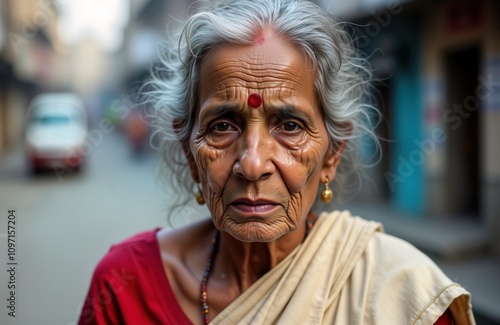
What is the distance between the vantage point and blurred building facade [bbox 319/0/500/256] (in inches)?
228

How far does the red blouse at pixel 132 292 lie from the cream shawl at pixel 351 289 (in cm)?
20

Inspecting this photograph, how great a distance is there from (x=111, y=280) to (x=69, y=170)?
1300 centimetres

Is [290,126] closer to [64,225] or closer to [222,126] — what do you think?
[222,126]

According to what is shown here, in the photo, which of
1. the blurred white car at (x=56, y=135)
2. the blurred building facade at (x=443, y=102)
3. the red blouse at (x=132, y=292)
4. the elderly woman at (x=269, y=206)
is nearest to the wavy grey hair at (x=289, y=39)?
the elderly woman at (x=269, y=206)

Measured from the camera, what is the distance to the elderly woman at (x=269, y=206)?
1402 mm

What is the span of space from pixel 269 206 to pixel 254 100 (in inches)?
12.7

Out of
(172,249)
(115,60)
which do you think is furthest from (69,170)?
(115,60)

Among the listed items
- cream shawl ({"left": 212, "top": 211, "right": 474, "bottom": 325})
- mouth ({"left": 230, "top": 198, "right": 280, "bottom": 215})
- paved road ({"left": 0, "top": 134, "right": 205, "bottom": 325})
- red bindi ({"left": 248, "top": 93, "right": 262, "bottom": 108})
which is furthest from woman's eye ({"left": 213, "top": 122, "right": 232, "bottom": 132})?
paved road ({"left": 0, "top": 134, "right": 205, "bottom": 325})

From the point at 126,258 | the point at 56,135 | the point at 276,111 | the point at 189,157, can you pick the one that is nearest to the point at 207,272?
the point at 126,258

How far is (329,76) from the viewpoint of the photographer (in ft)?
5.04

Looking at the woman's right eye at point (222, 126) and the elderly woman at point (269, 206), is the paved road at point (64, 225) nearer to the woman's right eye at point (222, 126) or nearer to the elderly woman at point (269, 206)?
the elderly woman at point (269, 206)

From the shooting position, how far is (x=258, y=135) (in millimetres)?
1389

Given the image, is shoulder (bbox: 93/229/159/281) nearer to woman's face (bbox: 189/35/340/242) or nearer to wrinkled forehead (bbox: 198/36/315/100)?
woman's face (bbox: 189/35/340/242)

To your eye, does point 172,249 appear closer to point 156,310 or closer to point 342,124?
point 156,310
